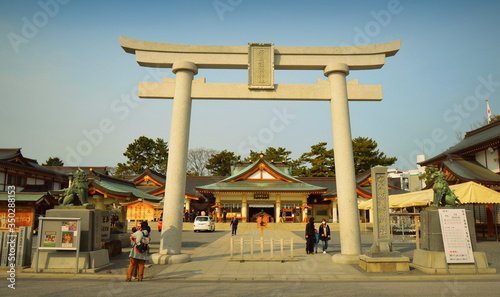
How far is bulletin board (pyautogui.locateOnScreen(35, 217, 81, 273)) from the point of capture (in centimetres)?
999

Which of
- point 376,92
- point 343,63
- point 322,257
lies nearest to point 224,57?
point 343,63

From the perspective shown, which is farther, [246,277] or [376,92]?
[376,92]

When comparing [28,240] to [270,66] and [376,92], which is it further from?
[376,92]

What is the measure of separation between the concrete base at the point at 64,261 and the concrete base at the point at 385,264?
781 centimetres

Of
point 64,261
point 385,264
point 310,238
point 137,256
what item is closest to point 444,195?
point 385,264

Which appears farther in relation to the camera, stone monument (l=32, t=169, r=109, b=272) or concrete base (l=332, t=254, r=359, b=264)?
concrete base (l=332, t=254, r=359, b=264)

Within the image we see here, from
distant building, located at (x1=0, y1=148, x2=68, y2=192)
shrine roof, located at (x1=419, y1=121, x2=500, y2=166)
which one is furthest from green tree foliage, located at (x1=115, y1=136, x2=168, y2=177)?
shrine roof, located at (x1=419, y1=121, x2=500, y2=166)

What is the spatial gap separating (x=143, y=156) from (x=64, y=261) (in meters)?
53.5

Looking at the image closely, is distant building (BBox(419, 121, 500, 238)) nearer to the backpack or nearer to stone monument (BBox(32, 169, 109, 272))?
the backpack

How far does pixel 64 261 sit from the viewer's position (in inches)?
399

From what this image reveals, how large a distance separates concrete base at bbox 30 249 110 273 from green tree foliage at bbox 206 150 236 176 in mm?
53227

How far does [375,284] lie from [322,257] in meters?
4.89

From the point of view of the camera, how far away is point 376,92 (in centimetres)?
1249

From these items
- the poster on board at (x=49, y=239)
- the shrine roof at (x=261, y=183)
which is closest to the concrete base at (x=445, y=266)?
the poster on board at (x=49, y=239)
